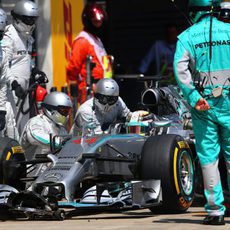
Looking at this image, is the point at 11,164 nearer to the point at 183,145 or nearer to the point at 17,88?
the point at 183,145

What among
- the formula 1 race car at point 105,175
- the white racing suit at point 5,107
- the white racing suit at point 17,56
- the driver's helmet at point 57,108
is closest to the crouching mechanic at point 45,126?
the driver's helmet at point 57,108

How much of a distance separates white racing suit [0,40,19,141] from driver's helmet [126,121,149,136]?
1.84m

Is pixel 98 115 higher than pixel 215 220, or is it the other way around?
pixel 98 115

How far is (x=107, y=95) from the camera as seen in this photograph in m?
12.8

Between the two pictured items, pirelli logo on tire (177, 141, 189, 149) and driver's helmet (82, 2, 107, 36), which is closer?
pirelli logo on tire (177, 141, 189, 149)

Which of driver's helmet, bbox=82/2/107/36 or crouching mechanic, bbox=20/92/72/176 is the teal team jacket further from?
driver's helmet, bbox=82/2/107/36

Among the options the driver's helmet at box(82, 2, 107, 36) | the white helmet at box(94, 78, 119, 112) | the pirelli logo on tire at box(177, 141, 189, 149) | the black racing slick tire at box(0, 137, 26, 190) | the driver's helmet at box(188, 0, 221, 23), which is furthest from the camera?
the driver's helmet at box(82, 2, 107, 36)

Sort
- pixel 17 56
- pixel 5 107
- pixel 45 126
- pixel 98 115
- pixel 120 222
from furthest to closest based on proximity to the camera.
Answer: pixel 17 56
pixel 5 107
pixel 98 115
pixel 45 126
pixel 120 222

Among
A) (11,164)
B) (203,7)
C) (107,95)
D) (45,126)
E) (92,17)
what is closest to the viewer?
(203,7)

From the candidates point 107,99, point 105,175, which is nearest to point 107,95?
point 107,99

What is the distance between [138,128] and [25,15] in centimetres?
289

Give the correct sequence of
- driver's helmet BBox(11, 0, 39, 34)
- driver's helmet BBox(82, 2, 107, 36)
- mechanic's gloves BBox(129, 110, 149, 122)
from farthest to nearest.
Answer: driver's helmet BBox(82, 2, 107, 36) → driver's helmet BBox(11, 0, 39, 34) → mechanic's gloves BBox(129, 110, 149, 122)

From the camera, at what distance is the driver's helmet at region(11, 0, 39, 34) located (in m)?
13.8

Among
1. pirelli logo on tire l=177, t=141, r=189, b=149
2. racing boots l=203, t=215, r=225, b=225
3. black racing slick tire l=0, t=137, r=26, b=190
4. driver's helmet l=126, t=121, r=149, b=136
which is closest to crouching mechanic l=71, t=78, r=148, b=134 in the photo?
driver's helmet l=126, t=121, r=149, b=136
